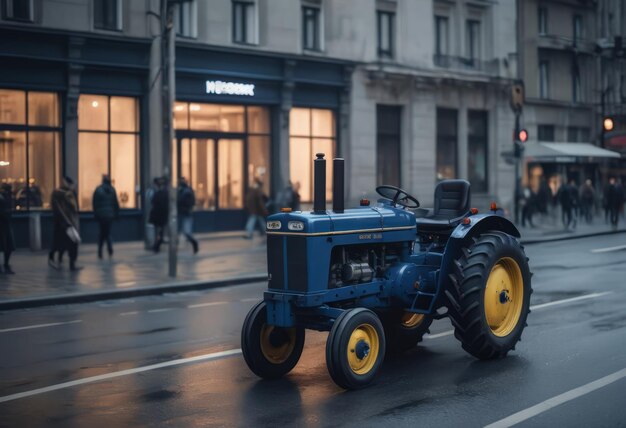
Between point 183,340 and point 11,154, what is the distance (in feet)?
50.2

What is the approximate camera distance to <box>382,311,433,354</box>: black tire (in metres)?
10.1

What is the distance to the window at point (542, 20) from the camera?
148ft

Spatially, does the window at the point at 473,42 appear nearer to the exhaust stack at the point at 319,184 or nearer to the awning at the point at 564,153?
the awning at the point at 564,153

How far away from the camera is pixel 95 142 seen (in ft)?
87.8

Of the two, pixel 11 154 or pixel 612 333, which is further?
pixel 11 154

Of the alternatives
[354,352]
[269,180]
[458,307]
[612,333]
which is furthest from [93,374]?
[269,180]

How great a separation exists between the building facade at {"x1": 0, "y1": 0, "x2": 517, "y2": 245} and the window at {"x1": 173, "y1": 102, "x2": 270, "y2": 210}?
0.05 meters

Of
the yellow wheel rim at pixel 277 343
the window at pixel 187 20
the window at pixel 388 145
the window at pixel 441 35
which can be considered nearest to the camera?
the yellow wheel rim at pixel 277 343

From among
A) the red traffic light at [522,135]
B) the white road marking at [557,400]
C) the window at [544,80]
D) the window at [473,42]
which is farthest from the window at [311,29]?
the white road marking at [557,400]

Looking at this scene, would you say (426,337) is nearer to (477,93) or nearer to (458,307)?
(458,307)

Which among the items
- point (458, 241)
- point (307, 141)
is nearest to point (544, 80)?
point (307, 141)

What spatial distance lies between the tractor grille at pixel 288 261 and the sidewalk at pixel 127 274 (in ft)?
25.2

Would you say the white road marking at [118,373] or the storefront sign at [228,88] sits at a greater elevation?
the storefront sign at [228,88]

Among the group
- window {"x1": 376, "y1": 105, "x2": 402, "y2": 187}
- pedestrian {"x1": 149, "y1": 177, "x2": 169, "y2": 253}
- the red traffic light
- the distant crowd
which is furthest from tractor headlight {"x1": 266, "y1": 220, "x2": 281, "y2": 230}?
the distant crowd
